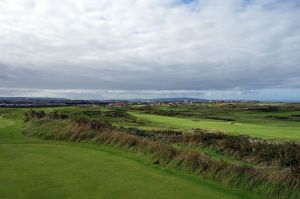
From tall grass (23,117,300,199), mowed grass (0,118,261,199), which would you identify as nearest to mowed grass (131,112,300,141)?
tall grass (23,117,300,199)

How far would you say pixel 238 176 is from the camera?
11.9 meters

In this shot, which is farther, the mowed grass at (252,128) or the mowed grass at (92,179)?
the mowed grass at (252,128)

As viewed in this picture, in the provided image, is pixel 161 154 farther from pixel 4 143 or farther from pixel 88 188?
pixel 4 143

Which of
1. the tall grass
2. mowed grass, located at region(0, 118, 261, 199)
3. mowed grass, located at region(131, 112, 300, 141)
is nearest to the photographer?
mowed grass, located at region(0, 118, 261, 199)

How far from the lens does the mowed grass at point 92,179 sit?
33.4 ft

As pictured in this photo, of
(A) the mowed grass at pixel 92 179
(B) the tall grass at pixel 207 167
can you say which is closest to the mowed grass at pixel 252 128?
(B) the tall grass at pixel 207 167

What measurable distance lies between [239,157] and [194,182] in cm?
710

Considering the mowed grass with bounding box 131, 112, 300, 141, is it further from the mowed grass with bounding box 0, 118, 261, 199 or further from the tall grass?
the mowed grass with bounding box 0, 118, 261, 199

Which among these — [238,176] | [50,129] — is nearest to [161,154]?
[238,176]

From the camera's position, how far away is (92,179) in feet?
38.3

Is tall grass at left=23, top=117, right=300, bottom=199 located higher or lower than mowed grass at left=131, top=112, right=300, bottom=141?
higher

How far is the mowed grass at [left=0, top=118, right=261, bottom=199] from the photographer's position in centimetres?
1019

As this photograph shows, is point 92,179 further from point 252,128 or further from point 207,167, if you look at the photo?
point 252,128

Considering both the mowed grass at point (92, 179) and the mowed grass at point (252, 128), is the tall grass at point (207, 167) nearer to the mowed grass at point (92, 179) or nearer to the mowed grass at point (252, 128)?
the mowed grass at point (92, 179)
